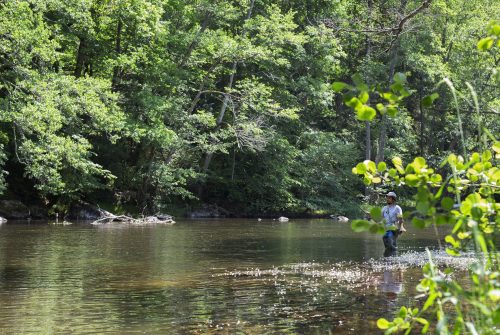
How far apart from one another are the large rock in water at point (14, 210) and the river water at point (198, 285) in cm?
993

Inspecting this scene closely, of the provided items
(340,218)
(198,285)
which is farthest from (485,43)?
(340,218)

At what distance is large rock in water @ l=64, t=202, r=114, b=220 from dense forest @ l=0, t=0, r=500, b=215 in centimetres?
59

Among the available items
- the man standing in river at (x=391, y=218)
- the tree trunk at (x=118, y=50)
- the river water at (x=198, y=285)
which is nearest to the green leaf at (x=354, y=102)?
the river water at (x=198, y=285)

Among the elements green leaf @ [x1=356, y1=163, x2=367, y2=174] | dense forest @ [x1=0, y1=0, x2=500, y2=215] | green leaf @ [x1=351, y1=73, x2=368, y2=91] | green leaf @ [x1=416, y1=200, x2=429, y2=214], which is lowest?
green leaf @ [x1=416, y1=200, x2=429, y2=214]

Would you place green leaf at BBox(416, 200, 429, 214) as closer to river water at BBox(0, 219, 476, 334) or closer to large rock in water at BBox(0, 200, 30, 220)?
river water at BBox(0, 219, 476, 334)

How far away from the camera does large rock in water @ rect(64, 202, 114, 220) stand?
3134cm

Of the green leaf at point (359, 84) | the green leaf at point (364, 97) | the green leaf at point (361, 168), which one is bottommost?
the green leaf at point (361, 168)

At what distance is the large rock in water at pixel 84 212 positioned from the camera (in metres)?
31.3

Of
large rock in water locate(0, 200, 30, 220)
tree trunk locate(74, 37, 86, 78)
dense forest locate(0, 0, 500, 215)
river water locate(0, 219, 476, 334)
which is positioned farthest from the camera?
tree trunk locate(74, 37, 86, 78)

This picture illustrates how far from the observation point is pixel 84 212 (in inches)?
1245

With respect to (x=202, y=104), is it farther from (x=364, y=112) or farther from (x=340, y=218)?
(x=364, y=112)

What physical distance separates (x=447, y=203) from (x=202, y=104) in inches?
1439

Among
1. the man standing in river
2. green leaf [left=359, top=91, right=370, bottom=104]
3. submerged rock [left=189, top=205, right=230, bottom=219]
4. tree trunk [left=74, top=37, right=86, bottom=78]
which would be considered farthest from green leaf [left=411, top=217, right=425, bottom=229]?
submerged rock [left=189, top=205, right=230, bottom=219]

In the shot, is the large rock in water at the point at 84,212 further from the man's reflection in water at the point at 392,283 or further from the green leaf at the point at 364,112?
the green leaf at the point at 364,112
